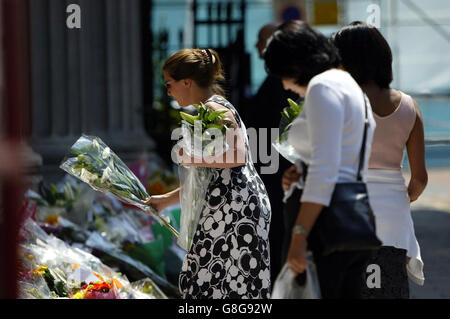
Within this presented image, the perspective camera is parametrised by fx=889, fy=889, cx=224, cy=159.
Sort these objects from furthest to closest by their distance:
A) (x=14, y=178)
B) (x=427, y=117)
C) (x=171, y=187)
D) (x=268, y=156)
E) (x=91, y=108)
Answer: (x=427, y=117) → (x=91, y=108) → (x=171, y=187) → (x=268, y=156) → (x=14, y=178)

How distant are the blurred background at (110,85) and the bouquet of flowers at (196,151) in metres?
0.60

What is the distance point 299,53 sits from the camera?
2.76 metres

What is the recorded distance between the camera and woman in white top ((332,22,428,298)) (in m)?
3.22

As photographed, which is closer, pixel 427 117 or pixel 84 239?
pixel 84 239

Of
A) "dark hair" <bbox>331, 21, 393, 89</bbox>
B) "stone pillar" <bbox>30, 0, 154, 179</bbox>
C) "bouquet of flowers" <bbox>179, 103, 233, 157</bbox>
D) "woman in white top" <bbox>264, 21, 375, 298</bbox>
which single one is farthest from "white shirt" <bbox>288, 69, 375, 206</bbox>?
"stone pillar" <bbox>30, 0, 154, 179</bbox>

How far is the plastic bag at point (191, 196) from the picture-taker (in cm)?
358

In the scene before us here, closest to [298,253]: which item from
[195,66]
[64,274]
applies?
[195,66]

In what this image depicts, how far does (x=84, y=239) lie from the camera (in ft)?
17.8

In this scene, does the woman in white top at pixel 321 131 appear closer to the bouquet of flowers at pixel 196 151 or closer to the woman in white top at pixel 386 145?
the woman in white top at pixel 386 145

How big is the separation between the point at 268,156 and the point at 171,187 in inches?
81.8

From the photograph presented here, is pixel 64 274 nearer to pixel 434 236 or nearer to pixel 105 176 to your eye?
pixel 105 176

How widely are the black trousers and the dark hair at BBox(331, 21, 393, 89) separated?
2.17 feet
